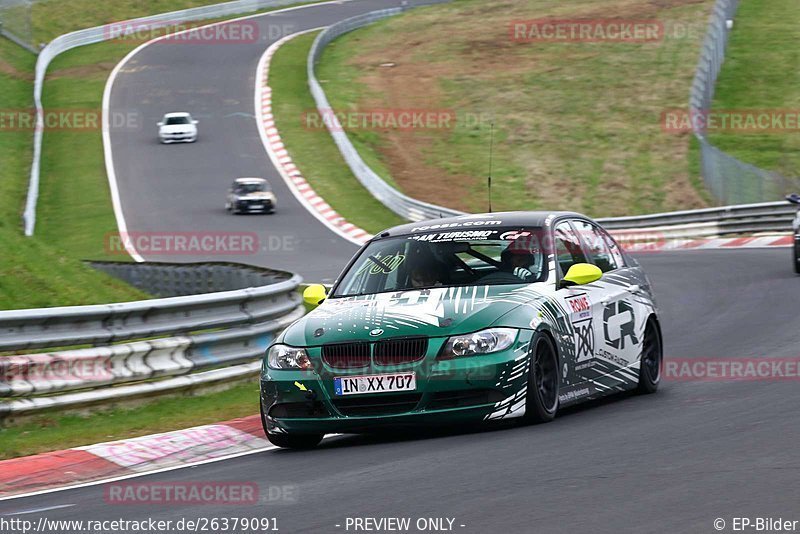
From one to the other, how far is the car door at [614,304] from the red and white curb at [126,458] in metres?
2.54

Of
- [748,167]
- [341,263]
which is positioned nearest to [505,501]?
[341,263]

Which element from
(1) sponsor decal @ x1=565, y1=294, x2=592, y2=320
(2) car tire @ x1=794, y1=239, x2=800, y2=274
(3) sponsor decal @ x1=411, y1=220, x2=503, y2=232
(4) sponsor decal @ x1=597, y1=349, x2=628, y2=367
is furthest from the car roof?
(2) car tire @ x1=794, y1=239, x2=800, y2=274

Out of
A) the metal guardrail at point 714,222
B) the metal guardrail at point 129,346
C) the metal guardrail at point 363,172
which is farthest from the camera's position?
the metal guardrail at point 363,172

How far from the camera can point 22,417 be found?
32.9ft

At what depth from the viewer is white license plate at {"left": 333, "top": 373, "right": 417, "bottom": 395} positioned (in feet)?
28.0

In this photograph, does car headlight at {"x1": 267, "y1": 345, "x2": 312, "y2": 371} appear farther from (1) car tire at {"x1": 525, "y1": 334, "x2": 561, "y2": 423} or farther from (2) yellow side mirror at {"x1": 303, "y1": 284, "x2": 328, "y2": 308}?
(1) car tire at {"x1": 525, "y1": 334, "x2": 561, "y2": 423}

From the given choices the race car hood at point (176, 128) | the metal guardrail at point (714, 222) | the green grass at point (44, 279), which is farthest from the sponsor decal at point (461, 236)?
the race car hood at point (176, 128)

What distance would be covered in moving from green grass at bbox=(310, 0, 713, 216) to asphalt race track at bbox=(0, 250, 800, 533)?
2538 cm

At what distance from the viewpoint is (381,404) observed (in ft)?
28.2

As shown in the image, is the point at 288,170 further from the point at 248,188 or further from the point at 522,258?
the point at 522,258

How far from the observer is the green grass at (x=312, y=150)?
33719 millimetres

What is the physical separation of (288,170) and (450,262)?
29.3m

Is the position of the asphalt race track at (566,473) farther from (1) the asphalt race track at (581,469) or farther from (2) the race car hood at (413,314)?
(2) the race car hood at (413,314)

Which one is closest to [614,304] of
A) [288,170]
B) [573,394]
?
[573,394]
